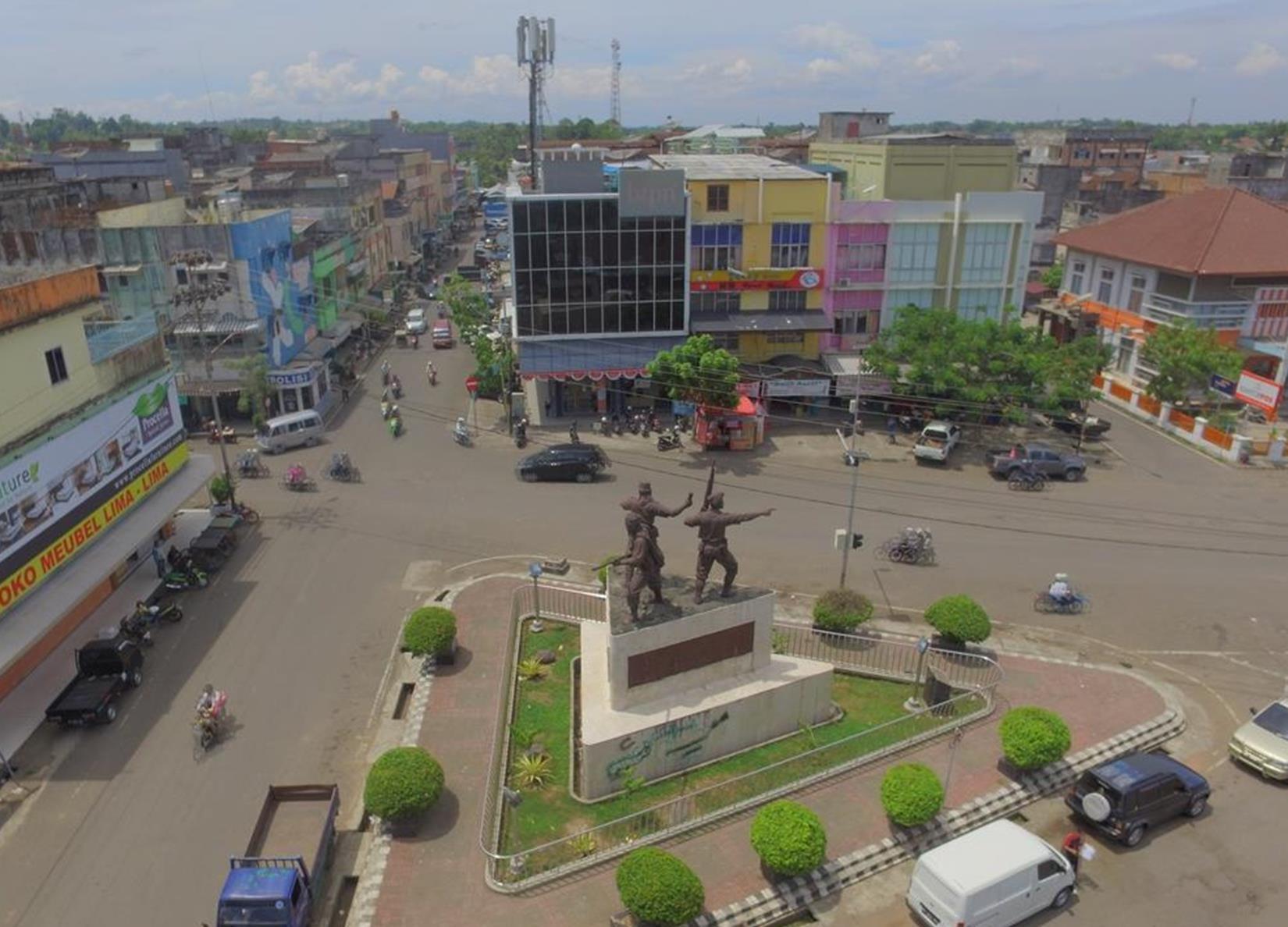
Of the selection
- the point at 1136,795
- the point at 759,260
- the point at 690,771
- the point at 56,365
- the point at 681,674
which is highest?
the point at 759,260

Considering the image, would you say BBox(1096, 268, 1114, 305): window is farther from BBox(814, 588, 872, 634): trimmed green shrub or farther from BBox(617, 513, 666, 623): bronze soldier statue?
BBox(617, 513, 666, 623): bronze soldier statue

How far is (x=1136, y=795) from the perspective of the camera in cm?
1627

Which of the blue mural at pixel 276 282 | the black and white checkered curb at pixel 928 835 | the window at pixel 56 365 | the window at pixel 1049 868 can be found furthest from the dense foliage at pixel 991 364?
the window at pixel 56 365

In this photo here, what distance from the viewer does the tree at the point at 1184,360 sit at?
38750 mm

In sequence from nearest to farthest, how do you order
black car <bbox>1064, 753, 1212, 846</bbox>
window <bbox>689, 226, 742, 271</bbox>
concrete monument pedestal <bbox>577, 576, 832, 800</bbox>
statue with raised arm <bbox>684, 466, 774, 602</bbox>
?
1. black car <bbox>1064, 753, 1212, 846</bbox>
2. concrete monument pedestal <bbox>577, 576, 832, 800</bbox>
3. statue with raised arm <bbox>684, 466, 774, 602</bbox>
4. window <bbox>689, 226, 742, 271</bbox>

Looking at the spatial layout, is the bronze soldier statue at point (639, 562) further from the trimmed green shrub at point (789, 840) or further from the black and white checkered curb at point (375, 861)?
the black and white checkered curb at point (375, 861)

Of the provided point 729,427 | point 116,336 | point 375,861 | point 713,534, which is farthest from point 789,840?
point 729,427

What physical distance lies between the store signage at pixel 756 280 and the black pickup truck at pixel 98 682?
2840cm

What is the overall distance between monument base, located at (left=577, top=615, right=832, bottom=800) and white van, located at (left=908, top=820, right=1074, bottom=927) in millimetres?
4656

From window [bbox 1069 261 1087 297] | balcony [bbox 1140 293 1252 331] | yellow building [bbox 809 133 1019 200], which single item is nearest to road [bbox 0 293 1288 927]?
balcony [bbox 1140 293 1252 331]

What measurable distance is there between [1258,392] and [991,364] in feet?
39.0

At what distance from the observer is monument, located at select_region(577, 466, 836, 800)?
1767 centimetres

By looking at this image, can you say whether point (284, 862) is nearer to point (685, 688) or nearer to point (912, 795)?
point (685, 688)

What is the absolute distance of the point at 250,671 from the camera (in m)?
21.8
